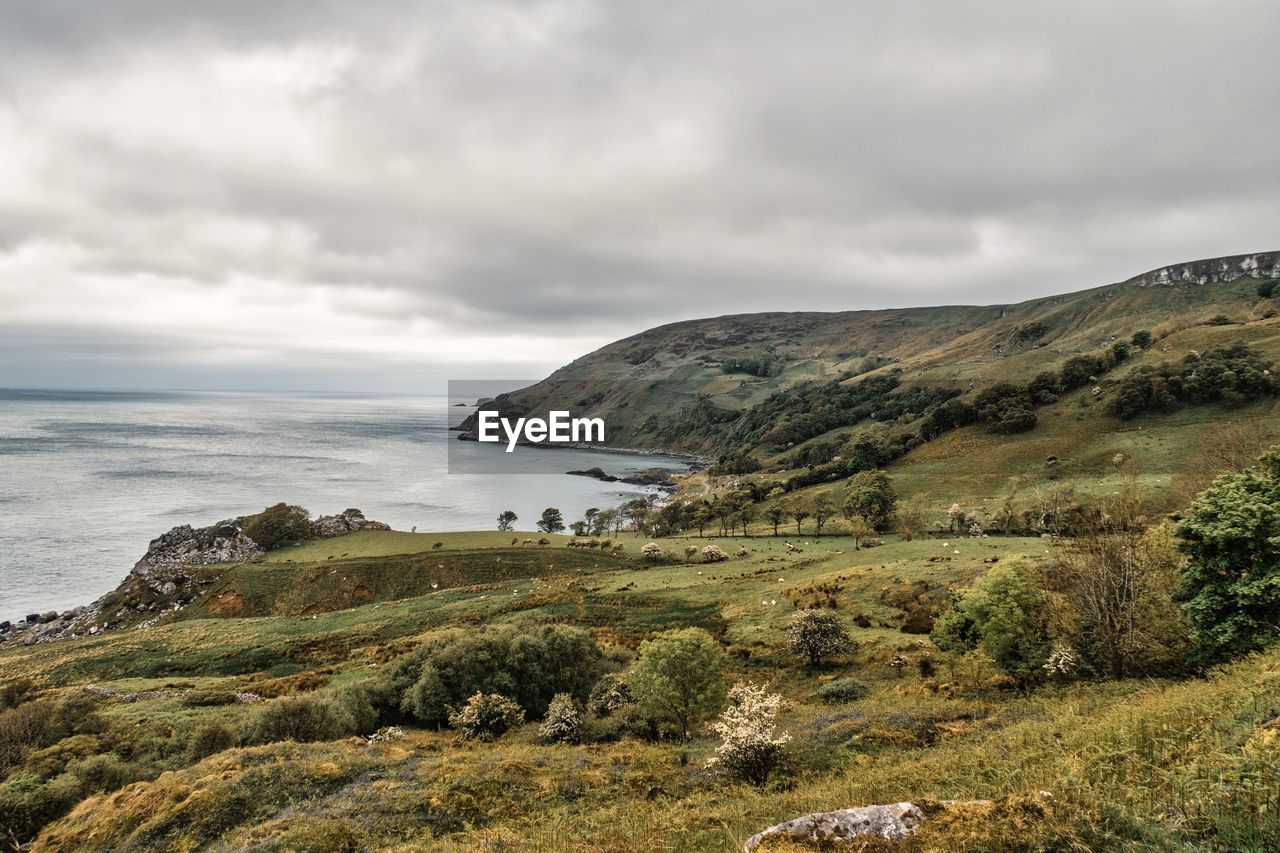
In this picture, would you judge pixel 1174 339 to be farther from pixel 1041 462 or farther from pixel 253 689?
pixel 253 689

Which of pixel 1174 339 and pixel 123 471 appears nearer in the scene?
pixel 1174 339

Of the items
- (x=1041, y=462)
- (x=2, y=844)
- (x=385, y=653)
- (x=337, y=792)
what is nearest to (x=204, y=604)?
(x=385, y=653)

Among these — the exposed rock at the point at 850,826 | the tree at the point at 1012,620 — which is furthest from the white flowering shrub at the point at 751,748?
the tree at the point at 1012,620

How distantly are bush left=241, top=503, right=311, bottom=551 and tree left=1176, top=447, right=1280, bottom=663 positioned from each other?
102 meters

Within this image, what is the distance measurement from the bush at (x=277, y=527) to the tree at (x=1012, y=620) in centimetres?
9506

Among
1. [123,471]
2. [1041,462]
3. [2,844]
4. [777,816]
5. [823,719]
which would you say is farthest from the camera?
[123,471]

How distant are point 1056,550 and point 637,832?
4123 cm

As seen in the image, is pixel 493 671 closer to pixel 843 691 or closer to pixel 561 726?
pixel 561 726

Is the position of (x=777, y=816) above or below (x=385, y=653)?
above

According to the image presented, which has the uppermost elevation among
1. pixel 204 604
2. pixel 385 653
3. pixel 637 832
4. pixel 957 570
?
pixel 637 832

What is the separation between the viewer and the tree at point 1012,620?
21.6 metres

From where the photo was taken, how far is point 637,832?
11586 mm

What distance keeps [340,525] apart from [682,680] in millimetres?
88012

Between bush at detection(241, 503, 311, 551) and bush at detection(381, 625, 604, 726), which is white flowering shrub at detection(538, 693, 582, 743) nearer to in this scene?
bush at detection(381, 625, 604, 726)
